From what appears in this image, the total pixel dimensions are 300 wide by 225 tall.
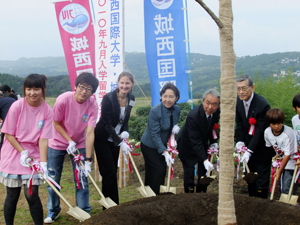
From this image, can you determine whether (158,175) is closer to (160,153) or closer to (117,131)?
(160,153)

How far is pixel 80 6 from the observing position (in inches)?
228

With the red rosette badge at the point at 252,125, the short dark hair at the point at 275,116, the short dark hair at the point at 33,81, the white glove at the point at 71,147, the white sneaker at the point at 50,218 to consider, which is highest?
the short dark hair at the point at 33,81

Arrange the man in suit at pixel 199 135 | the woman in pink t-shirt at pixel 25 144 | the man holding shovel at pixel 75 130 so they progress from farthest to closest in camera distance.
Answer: the man in suit at pixel 199 135 → the man holding shovel at pixel 75 130 → the woman in pink t-shirt at pixel 25 144

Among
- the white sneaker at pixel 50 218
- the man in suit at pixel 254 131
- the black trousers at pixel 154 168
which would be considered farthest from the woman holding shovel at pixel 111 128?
the man in suit at pixel 254 131

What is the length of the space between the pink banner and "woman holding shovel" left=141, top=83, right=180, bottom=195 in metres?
2.56

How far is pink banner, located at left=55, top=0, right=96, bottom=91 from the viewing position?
19.1ft

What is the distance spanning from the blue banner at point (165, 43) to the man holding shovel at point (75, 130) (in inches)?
84.3

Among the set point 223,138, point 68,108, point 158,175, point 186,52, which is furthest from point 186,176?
point 186,52

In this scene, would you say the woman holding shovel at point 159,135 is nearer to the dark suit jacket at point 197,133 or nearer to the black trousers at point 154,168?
the black trousers at point 154,168

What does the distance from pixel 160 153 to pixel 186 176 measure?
0.53m

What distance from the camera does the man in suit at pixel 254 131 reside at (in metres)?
3.54

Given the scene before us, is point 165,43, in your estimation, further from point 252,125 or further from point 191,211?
point 191,211

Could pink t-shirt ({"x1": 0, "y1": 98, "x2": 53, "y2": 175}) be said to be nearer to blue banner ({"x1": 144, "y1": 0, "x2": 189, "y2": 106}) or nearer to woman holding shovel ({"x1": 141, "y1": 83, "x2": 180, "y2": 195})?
woman holding shovel ({"x1": 141, "y1": 83, "x2": 180, "y2": 195})

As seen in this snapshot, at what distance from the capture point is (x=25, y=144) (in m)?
2.89
